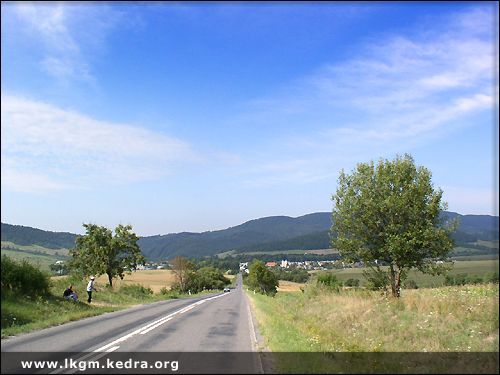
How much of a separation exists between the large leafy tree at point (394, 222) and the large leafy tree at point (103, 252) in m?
25.3

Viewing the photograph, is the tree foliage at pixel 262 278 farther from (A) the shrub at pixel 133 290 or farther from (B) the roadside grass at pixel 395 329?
(B) the roadside grass at pixel 395 329

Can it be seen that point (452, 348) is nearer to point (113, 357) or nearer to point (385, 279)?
point (113, 357)

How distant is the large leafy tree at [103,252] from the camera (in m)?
45.2

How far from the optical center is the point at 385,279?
1230 inches

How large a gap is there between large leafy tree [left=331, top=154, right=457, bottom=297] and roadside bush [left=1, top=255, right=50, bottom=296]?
18.1 m

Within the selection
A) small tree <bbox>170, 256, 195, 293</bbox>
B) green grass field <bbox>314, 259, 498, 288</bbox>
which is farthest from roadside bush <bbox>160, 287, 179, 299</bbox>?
green grass field <bbox>314, 259, 498, 288</bbox>

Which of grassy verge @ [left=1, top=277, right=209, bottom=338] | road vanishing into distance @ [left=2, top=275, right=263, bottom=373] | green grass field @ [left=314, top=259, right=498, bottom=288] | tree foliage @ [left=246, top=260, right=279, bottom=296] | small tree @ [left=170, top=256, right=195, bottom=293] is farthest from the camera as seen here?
tree foliage @ [left=246, top=260, right=279, bottom=296]

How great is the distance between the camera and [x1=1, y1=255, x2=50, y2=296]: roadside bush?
20156 millimetres

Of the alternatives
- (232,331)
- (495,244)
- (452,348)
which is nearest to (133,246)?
(232,331)

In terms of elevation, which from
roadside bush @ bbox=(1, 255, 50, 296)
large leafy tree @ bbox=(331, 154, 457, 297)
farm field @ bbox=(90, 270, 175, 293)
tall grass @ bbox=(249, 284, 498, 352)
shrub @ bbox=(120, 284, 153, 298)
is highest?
large leafy tree @ bbox=(331, 154, 457, 297)

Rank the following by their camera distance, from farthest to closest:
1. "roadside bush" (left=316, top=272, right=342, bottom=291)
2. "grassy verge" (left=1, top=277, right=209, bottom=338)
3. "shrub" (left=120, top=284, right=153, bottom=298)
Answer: "shrub" (left=120, top=284, right=153, bottom=298) → "roadside bush" (left=316, top=272, right=342, bottom=291) → "grassy verge" (left=1, top=277, right=209, bottom=338)

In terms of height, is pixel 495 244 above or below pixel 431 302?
above

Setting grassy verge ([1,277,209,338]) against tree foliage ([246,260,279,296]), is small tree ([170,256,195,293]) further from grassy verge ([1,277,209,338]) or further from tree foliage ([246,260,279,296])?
grassy verge ([1,277,209,338])

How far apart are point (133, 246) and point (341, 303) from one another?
2735 cm
